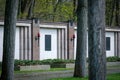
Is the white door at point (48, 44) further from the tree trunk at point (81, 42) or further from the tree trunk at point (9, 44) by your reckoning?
the tree trunk at point (9, 44)

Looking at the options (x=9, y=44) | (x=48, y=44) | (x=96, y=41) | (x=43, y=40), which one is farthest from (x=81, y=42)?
(x=48, y=44)

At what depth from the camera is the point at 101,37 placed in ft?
34.2

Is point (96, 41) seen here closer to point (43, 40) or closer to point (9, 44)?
point (9, 44)

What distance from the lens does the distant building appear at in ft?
101

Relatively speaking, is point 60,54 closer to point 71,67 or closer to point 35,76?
point 71,67

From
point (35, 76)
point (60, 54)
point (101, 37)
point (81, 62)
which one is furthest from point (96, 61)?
point (60, 54)

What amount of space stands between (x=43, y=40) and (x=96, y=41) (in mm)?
22400

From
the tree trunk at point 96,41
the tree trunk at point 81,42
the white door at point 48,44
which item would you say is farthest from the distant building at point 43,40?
the tree trunk at point 96,41

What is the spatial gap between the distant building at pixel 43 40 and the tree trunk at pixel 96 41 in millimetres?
19279

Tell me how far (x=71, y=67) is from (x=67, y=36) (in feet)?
17.4

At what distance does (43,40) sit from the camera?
107ft

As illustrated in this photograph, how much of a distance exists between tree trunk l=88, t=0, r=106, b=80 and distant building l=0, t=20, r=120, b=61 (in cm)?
1928

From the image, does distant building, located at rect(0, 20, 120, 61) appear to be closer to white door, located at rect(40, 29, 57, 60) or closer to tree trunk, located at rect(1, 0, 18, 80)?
white door, located at rect(40, 29, 57, 60)

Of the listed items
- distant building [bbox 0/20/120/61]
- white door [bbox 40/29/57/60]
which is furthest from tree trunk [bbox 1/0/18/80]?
white door [bbox 40/29/57/60]
